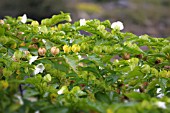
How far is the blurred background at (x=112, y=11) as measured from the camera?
1142cm

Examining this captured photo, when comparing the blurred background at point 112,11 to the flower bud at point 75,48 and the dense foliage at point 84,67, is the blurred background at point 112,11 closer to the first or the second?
the dense foliage at point 84,67

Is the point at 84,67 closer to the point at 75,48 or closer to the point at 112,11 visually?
the point at 75,48

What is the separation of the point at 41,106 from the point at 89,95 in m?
0.41

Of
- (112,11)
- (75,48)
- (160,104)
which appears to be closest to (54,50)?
(75,48)

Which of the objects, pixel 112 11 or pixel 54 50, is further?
pixel 112 11

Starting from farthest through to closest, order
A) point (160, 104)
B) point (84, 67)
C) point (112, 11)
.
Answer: point (112, 11) → point (84, 67) → point (160, 104)

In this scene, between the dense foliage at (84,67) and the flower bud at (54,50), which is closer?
the dense foliage at (84,67)

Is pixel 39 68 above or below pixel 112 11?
below

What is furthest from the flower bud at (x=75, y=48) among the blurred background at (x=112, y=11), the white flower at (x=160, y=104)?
the blurred background at (x=112, y=11)

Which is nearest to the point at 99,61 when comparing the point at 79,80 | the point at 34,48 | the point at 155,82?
the point at 79,80

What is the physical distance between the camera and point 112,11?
13586mm

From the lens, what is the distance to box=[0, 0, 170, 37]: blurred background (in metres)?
11.4

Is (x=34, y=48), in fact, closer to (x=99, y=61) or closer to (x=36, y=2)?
(x=99, y=61)

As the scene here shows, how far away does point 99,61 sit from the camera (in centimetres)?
152
